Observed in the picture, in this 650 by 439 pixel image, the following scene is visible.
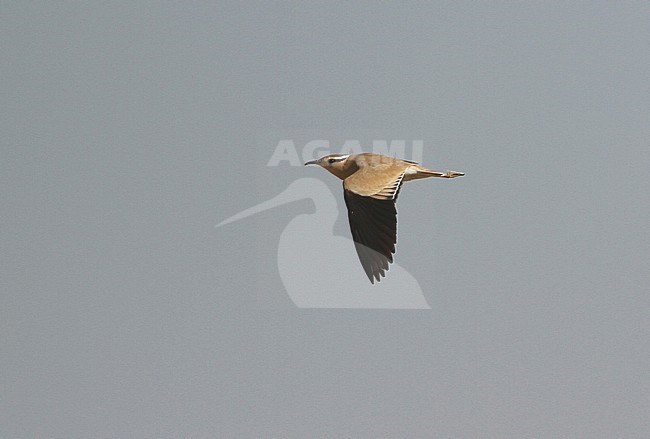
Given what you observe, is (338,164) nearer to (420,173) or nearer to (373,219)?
(420,173)

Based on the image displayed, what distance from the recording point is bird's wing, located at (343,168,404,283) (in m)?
3.42

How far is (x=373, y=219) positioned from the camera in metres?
3.42

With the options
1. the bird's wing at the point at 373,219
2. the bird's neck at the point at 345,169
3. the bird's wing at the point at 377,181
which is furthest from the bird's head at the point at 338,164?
the bird's wing at the point at 373,219

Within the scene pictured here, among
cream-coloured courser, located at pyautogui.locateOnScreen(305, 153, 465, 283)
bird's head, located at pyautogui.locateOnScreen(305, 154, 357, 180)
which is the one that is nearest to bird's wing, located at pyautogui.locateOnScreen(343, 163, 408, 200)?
cream-coloured courser, located at pyautogui.locateOnScreen(305, 153, 465, 283)

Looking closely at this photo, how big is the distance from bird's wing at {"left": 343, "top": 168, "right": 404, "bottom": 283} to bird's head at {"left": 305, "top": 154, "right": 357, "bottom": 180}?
30 centimetres

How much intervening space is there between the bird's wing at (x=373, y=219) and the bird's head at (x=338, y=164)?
0.99 ft

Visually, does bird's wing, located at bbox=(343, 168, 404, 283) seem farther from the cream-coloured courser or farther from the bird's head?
the bird's head

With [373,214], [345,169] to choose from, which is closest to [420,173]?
[345,169]

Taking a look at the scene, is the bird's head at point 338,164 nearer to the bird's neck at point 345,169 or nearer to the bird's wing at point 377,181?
the bird's neck at point 345,169

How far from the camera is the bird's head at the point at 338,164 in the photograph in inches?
152

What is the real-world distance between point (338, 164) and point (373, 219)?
56cm

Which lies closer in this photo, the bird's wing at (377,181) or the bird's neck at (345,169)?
the bird's wing at (377,181)

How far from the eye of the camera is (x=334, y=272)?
4488 mm

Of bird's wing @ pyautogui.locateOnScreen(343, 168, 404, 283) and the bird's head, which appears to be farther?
the bird's head
